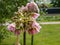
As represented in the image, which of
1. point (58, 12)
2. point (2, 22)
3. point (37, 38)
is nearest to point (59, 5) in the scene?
point (58, 12)

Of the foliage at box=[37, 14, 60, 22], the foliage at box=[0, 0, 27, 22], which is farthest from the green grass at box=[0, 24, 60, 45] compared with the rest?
the foliage at box=[0, 0, 27, 22]

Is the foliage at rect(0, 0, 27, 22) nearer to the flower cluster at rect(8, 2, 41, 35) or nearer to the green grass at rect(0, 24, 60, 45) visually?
the green grass at rect(0, 24, 60, 45)

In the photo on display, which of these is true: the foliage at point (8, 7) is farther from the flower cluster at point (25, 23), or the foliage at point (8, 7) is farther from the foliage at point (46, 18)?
the flower cluster at point (25, 23)

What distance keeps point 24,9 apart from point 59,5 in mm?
10995

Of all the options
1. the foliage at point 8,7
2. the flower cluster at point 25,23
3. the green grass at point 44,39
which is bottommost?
the green grass at point 44,39

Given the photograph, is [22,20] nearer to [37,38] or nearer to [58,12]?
[37,38]

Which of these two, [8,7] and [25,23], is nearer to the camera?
[25,23]

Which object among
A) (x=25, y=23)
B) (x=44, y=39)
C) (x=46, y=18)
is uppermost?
(x=25, y=23)

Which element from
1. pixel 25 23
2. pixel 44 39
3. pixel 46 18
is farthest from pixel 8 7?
pixel 25 23

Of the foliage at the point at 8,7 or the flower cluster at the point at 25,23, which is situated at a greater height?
the flower cluster at the point at 25,23

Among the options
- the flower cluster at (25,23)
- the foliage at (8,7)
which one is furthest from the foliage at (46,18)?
the flower cluster at (25,23)

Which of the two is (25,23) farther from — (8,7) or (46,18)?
(46,18)

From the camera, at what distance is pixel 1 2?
4.01m

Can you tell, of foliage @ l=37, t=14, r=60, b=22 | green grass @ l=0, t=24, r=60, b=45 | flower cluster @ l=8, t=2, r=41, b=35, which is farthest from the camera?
green grass @ l=0, t=24, r=60, b=45
